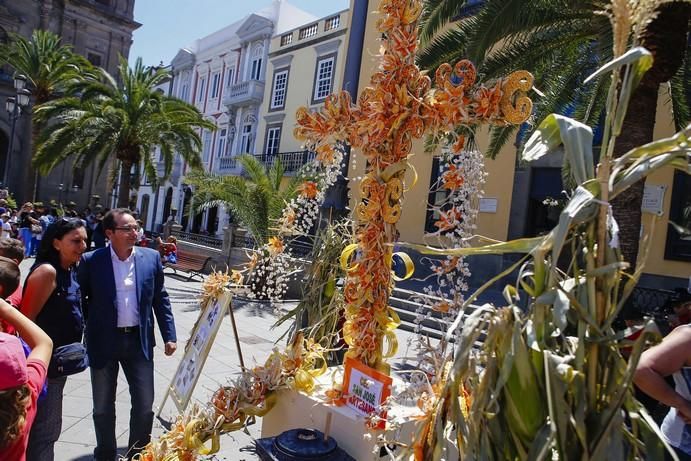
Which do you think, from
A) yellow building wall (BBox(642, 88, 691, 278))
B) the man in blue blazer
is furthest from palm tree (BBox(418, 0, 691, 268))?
the man in blue blazer

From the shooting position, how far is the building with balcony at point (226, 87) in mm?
27156

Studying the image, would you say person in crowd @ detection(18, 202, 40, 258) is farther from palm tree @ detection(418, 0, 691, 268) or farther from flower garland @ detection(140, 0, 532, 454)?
flower garland @ detection(140, 0, 532, 454)

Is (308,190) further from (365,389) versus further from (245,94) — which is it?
(245,94)

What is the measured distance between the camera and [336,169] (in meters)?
2.93

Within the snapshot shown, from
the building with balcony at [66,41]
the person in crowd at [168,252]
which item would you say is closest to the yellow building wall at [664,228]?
the person in crowd at [168,252]

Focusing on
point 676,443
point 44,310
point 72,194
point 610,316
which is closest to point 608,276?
point 610,316

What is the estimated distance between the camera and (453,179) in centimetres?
247

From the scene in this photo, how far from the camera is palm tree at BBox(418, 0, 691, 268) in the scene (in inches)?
230

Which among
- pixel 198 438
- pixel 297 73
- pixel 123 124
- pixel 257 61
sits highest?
pixel 257 61

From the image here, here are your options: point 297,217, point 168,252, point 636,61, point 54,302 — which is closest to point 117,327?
point 54,302

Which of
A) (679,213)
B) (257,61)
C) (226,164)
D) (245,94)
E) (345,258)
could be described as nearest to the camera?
(345,258)

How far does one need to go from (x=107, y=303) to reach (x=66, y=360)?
0.51 m

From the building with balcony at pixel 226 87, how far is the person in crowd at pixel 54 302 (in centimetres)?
2261

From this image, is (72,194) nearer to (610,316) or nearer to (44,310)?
(44,310)
